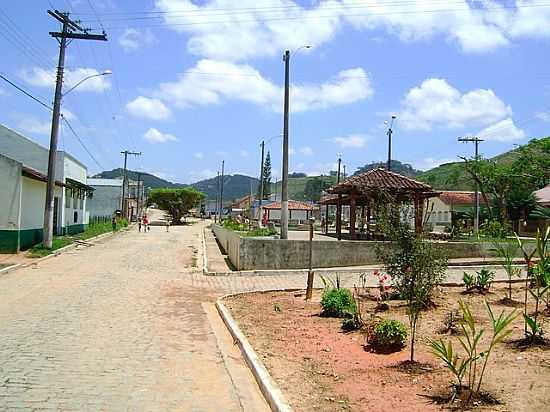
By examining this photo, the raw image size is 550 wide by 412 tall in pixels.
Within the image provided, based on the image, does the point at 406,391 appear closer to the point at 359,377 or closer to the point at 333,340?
the point at 359,377

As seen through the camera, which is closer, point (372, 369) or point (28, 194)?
point (372, 369)

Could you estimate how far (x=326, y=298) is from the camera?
37.1ft

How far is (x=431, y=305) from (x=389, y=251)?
1.91 metres

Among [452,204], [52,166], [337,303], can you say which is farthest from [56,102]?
[452,204]

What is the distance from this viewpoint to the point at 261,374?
713 centimetres

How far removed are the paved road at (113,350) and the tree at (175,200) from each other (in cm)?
7054

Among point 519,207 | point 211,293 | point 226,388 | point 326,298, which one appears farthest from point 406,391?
point 519,207

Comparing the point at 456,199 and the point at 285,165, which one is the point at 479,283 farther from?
the point at 456,199

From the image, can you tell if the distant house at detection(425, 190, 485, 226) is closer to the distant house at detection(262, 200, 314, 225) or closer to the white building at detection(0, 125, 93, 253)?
the distant house at detection(262, 200, 314, 225)

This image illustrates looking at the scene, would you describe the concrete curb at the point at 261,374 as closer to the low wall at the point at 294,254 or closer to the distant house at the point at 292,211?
the low wall at the point at 294,254

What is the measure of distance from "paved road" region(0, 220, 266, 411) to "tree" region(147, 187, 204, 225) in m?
70.5

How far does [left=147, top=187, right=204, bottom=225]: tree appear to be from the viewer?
88000 millimetres

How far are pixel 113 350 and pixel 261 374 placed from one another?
8.52 feet

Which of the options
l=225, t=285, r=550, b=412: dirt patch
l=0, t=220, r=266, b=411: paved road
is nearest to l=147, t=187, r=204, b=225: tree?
l=0, t=220, r=266, b=411: paved road
